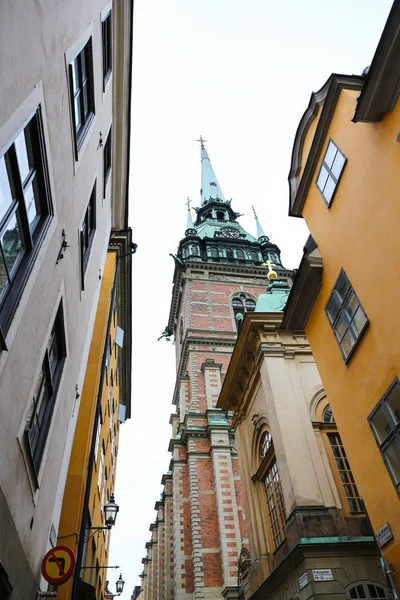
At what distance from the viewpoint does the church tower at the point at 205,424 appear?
2734 cm

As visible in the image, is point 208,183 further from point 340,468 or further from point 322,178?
point 322,178

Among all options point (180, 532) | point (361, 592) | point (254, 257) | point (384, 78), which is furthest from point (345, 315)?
point (254, 257)

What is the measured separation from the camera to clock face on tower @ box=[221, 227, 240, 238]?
55.2 meters

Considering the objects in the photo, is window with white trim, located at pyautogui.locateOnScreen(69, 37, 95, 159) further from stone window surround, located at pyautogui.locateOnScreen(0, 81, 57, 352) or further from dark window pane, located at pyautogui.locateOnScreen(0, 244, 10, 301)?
dark window pane, located at pyautogui.locateOnScreen(0, 244, 10, 301)

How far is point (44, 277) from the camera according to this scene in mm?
6543

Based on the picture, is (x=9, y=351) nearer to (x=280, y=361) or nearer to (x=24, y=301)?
(x=24, y=301)

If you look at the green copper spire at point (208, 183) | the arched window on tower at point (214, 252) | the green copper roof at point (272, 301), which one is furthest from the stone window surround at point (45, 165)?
the green copper spire at point (208, 183)

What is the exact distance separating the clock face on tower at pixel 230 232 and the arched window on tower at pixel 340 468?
42.1 meters

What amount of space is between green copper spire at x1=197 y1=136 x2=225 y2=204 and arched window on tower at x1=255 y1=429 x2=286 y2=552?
5268 cm

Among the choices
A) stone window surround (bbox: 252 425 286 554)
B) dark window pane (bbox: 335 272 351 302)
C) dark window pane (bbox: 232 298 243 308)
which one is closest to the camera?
dark window pane (bbox: 335 272 351 302)

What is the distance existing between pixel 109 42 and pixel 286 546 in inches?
537

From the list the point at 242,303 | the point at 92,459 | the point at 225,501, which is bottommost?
the point at 92,459

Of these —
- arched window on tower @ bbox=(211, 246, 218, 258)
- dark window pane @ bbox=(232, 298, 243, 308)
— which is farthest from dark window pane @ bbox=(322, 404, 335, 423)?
arched window on tower @ bbox=(211, 246, 218, 258)

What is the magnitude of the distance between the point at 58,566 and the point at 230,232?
51.0 metres
